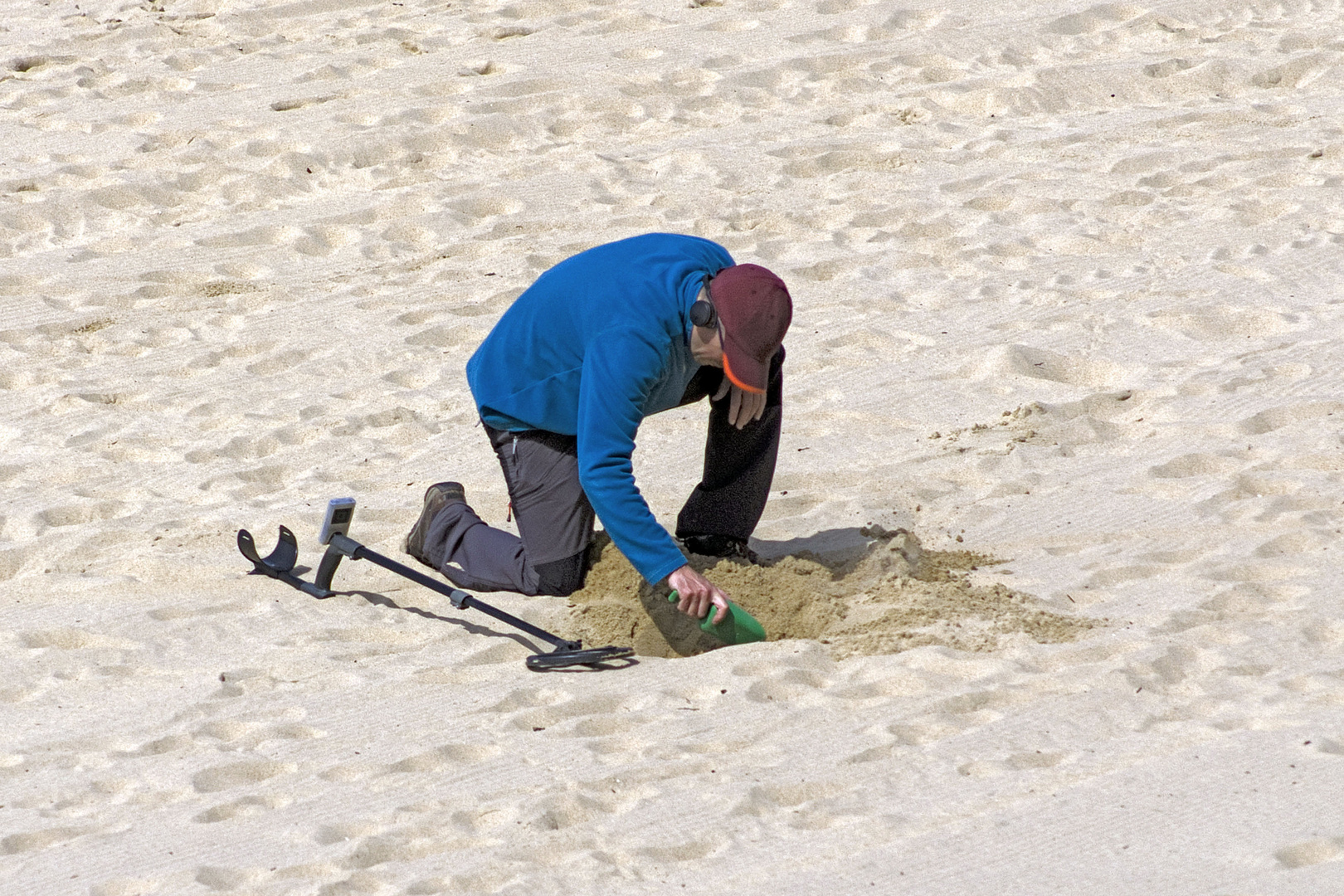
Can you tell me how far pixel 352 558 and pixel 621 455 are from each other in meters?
0.89

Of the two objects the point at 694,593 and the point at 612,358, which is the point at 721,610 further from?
the point at 612,358

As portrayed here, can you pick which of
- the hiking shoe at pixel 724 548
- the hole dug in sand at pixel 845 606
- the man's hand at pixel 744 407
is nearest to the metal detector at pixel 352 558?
the hole dug in sand at pixel 845 606

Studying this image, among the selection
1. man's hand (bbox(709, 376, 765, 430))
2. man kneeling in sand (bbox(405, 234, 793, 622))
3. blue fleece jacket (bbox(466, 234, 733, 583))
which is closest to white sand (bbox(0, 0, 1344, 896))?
man kneeling in sand (bbox(405, 234, 793, 622))

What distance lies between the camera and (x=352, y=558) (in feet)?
12.7

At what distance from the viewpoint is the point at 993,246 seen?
19.6 feet

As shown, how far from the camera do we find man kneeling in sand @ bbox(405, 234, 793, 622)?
11.2 ft

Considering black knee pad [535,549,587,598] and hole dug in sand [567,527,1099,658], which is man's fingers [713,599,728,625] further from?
black knee pad [535,549,587,598]

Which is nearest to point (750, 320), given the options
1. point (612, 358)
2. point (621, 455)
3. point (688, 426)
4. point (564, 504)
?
point (612, 358)

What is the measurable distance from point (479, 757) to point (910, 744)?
902mm

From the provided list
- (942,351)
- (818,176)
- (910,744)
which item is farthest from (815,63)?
(910,744)

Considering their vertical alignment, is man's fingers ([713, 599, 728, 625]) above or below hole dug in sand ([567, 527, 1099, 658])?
above

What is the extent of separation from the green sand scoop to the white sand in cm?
12

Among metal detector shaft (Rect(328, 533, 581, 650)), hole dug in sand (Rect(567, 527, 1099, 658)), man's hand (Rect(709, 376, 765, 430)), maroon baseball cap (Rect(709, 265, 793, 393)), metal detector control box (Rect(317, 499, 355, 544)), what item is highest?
maroon baseball cap (Rect(709, 265, 793, 393))

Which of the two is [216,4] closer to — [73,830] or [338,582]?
[338,582]
